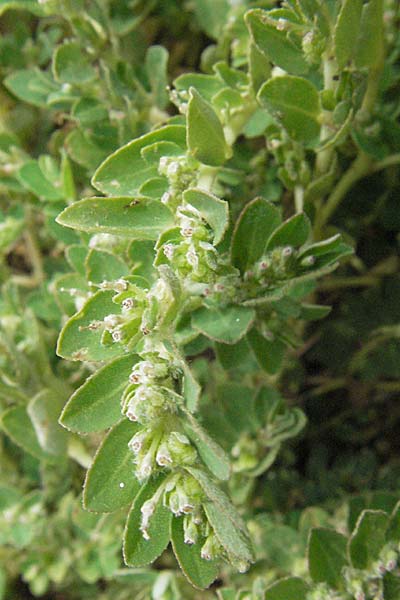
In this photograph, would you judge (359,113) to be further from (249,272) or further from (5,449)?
(5,449)

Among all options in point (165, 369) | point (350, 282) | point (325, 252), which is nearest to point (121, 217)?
point (165, 369)

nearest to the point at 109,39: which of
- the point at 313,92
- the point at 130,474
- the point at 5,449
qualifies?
the point at 313,92

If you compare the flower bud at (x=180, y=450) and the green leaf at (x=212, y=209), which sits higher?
the green leaf at (x=212, y=209)

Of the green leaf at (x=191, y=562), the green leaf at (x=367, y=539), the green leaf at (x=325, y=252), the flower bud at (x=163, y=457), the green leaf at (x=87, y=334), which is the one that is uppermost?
the green leaf at (x=87, y=334)

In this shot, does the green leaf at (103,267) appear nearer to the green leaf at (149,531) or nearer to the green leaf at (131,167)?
the green leaf at (131,167)

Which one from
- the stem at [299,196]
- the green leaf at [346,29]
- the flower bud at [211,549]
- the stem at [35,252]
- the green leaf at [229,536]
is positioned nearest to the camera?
the green leaf at [229,536]

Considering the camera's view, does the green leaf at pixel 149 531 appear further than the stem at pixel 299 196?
No

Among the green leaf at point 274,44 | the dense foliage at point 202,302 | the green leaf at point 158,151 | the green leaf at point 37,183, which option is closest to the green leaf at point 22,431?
the dense foliage at point 202,302
